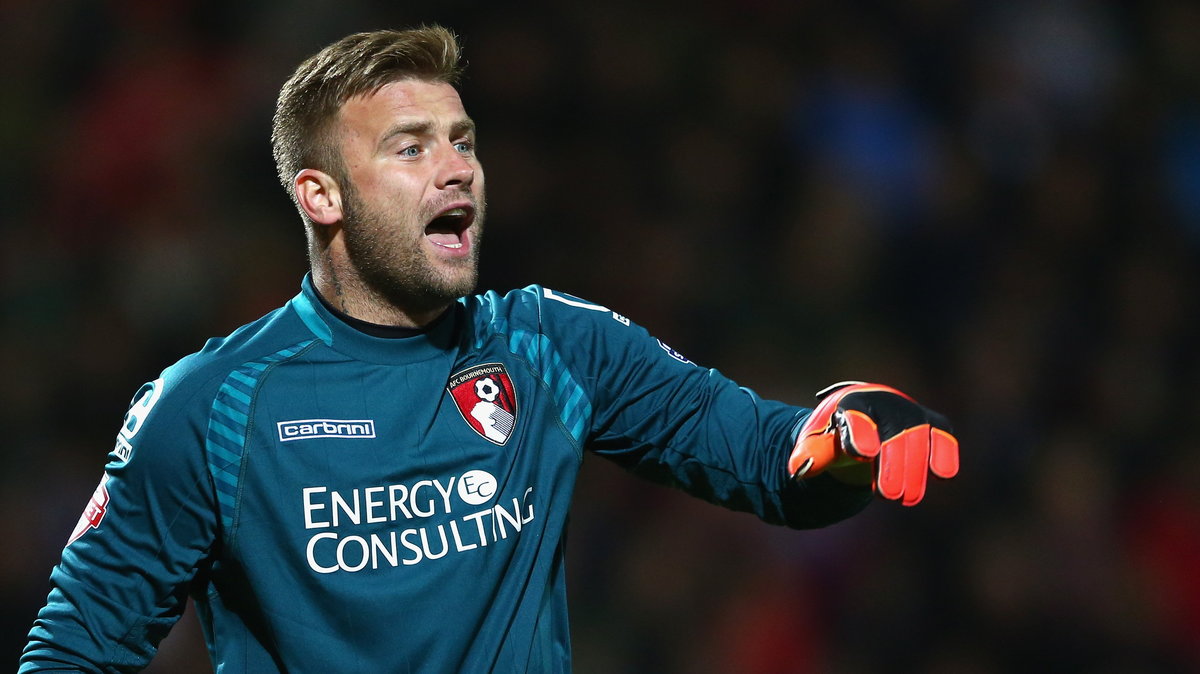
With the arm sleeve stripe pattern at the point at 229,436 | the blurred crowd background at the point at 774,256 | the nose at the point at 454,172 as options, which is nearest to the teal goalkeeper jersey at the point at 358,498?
the arm sleeve stripe pattern at the point at 229,436

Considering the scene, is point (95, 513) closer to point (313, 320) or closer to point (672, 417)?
point (313, 320)

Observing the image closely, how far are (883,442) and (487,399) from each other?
2.48 ft

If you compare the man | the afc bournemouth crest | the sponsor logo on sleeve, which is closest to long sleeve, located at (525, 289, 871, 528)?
the man

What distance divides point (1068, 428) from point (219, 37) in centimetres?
420

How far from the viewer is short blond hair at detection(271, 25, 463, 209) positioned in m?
2.60

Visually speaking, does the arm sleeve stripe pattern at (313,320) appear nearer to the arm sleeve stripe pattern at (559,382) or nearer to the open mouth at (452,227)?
the open mouth at (452,227)

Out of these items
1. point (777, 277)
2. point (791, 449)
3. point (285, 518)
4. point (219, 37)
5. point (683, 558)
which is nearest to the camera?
point (285, 518)

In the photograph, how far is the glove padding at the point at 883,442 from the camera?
229cm

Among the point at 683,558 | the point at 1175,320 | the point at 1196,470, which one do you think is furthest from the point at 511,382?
the point at 1175,320

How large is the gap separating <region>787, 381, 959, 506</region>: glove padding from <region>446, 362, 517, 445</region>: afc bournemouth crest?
21.8 inches

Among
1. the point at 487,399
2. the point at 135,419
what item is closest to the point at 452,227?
the point at 487,399

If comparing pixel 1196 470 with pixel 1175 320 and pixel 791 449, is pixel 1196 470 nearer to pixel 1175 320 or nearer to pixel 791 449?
pixel 1175 320

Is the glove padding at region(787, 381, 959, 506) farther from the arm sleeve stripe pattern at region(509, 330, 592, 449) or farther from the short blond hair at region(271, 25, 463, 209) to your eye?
the short blond hair at region(271, 25, 463, 209)

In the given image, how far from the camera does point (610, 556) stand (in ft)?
17.4
